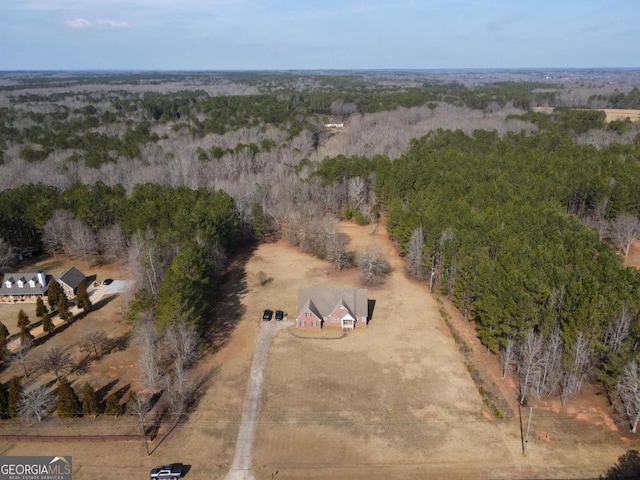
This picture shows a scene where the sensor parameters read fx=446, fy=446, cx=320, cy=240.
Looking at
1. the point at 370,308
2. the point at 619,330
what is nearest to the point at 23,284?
the point at 370,308

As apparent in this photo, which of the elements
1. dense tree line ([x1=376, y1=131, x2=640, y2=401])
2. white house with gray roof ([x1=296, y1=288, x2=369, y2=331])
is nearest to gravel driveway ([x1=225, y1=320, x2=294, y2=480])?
white house with gray roof ([x1=296, y1=288, x2=369, y2=331])

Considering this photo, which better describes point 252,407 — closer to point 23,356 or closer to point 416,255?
point 23,356

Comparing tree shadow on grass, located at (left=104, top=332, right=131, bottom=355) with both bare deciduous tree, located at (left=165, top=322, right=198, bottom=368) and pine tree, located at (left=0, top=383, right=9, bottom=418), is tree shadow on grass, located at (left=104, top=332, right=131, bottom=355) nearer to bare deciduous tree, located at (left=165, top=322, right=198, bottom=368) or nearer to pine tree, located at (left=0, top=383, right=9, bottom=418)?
bare deciduous tree, located at (left=165, top=322, right=198, bottom=368)

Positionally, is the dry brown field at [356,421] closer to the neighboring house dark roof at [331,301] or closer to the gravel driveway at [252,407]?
the gravel driveway at [252,407]

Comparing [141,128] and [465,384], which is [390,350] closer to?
[465,384]

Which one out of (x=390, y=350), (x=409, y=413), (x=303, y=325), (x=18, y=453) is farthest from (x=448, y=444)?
(x=18, y=453)
